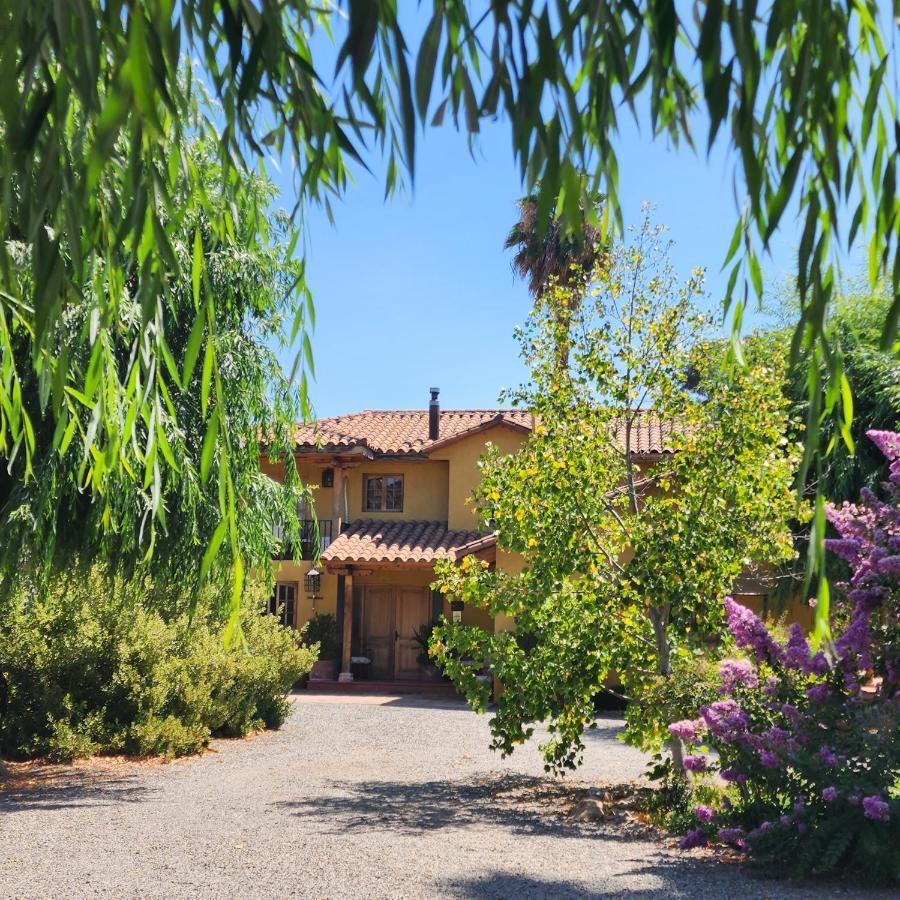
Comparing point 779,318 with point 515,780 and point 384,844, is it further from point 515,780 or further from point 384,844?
point 384,844

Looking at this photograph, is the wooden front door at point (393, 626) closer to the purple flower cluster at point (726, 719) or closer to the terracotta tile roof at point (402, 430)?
the terracotta tile roof at point (402, 430)

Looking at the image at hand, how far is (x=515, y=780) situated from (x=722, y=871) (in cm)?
464

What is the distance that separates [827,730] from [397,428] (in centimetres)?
2216

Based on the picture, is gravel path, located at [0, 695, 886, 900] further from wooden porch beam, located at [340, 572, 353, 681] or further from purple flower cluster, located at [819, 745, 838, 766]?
wooden porch beam, located at [340, 572, 353, 681]

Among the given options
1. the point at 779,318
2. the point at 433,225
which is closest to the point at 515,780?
the point at 433,225

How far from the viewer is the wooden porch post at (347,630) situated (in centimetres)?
2480

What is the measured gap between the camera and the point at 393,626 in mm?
26500

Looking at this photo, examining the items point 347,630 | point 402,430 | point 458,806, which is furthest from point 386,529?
point 458,806

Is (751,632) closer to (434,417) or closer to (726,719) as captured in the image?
(726,719)

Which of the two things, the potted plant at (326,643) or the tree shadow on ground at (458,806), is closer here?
the tree shadow on ground at (458,806)

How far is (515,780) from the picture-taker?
1235cm

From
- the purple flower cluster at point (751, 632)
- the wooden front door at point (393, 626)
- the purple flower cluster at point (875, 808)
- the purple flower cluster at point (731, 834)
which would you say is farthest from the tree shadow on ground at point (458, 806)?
the wooden front door at point (393, 626)

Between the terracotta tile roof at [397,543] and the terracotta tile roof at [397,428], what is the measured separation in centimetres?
194

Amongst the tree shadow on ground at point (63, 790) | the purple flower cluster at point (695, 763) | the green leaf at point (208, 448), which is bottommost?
the tree shadow on ground at point (63, 790)
